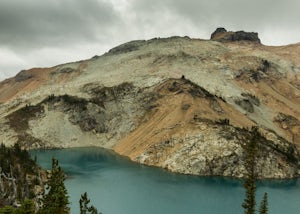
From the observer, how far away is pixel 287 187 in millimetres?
123625

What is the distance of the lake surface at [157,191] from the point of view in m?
96.9

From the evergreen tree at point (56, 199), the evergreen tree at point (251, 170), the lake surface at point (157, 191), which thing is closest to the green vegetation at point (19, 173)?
the lake surface at point (157, 191)

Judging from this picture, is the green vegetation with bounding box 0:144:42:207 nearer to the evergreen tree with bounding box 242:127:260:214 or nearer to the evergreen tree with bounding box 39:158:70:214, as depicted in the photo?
the evergreen tree with bounding box 39:158:70:214

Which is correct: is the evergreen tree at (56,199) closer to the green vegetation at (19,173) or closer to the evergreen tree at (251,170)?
the evergreen tree at (251,170)

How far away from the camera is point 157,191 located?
11200cm

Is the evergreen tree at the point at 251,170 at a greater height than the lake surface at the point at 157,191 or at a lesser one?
greater

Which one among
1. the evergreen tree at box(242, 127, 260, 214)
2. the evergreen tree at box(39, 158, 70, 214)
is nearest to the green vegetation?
the evergreen tree at box(39, 158, 70, 214)

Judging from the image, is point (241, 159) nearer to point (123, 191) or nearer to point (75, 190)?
point (123, 191)

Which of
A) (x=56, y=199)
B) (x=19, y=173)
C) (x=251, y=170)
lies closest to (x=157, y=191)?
(x=19, y=173)

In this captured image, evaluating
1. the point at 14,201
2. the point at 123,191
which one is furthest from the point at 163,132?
the point at 14,201

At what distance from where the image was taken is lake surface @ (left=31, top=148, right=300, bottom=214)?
96938 mm

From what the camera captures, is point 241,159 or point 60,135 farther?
point 60,135

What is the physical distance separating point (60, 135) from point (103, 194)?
301 feet

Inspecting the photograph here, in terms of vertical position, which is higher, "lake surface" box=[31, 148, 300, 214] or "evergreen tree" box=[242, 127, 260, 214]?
"evergreen tree" box=[242, 127, 260, 214]
